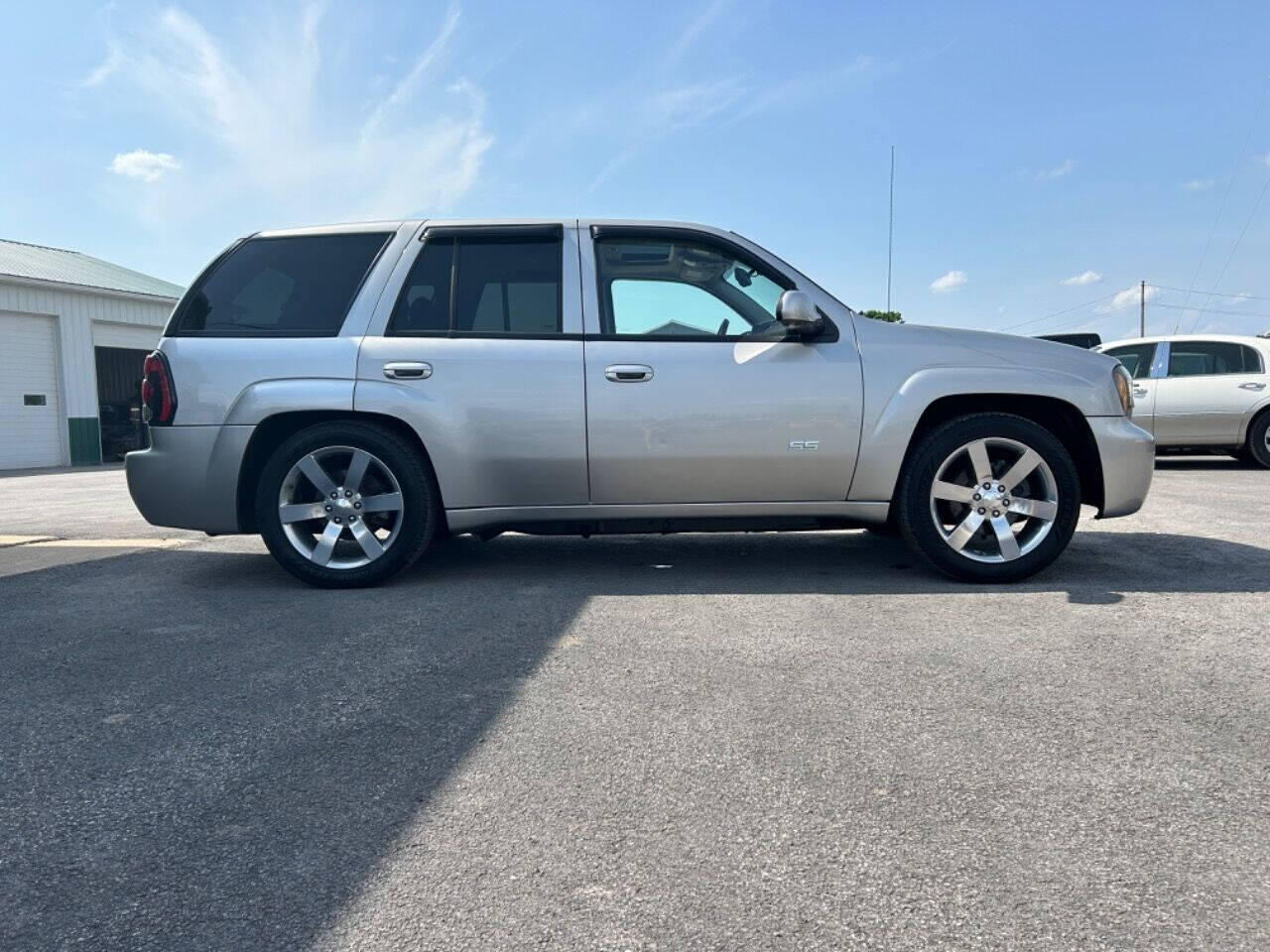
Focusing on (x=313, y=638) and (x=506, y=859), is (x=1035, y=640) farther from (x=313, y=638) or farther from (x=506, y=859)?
(x=313, y=638)

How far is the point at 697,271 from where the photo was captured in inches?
176

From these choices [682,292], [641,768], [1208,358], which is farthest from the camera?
[1208,358]

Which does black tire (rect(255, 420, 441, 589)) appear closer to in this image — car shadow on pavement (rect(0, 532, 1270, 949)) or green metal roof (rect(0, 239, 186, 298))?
car shadow on pavement (rect(0, 532, 1270, 949))

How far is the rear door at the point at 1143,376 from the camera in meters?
10.5

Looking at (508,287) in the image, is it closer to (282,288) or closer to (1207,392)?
(282,288)

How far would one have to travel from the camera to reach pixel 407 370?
13.7 ft

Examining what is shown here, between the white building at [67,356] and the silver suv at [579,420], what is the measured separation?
14.0 metres

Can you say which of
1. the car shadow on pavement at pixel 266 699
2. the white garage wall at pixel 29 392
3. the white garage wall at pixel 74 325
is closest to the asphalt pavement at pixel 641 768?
the car shadow on pavement at pixel 266 699

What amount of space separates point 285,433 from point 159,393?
0.63 meters

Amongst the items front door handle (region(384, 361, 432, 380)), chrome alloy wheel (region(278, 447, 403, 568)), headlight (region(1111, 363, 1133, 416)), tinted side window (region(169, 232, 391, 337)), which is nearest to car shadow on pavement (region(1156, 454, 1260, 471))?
headlight (region(1111, 363, 1133, 416))

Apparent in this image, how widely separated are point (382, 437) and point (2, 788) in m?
2.32

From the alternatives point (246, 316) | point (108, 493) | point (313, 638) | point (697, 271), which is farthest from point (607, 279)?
point (108, 493)

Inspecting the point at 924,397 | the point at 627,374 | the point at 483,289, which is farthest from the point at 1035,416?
the point at 483,289

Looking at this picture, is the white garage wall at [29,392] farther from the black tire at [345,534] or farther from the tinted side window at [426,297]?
the tinted side window at [426,297]
